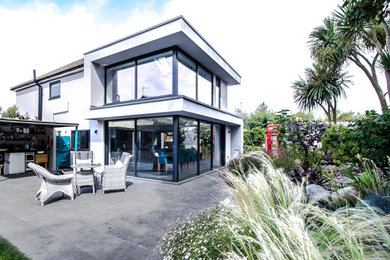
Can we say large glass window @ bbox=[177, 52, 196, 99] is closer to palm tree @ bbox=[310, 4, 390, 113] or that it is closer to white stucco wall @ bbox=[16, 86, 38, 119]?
palm tree @ bbox=[310, 4, 390, 113]

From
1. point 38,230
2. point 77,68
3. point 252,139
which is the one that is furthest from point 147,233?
point 252,139

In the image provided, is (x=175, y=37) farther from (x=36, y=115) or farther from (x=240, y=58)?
(x=36, y=115)

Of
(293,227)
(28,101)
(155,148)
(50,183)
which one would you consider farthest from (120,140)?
(28,101)

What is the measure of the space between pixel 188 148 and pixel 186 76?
2735 millimetres

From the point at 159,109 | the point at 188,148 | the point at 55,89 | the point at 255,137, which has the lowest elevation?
the point at 188,148

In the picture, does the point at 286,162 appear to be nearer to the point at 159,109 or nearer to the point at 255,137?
the point at 159,109

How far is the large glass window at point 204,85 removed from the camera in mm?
8180

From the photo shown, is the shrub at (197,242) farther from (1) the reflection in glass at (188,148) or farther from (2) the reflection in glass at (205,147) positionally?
(2) the reflection in glass at (205,147)

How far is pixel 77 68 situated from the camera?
31.3 ft

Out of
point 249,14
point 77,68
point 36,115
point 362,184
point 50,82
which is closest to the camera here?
point 362,184

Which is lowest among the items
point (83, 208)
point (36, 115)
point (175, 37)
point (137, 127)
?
point (83, 208)

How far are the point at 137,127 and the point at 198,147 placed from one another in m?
2.60

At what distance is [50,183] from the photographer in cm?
453

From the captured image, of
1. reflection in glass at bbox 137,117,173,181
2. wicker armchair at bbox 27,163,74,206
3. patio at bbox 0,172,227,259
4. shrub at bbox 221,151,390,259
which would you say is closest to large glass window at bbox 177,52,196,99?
reflection in glass at bbox 137,117,173,181
